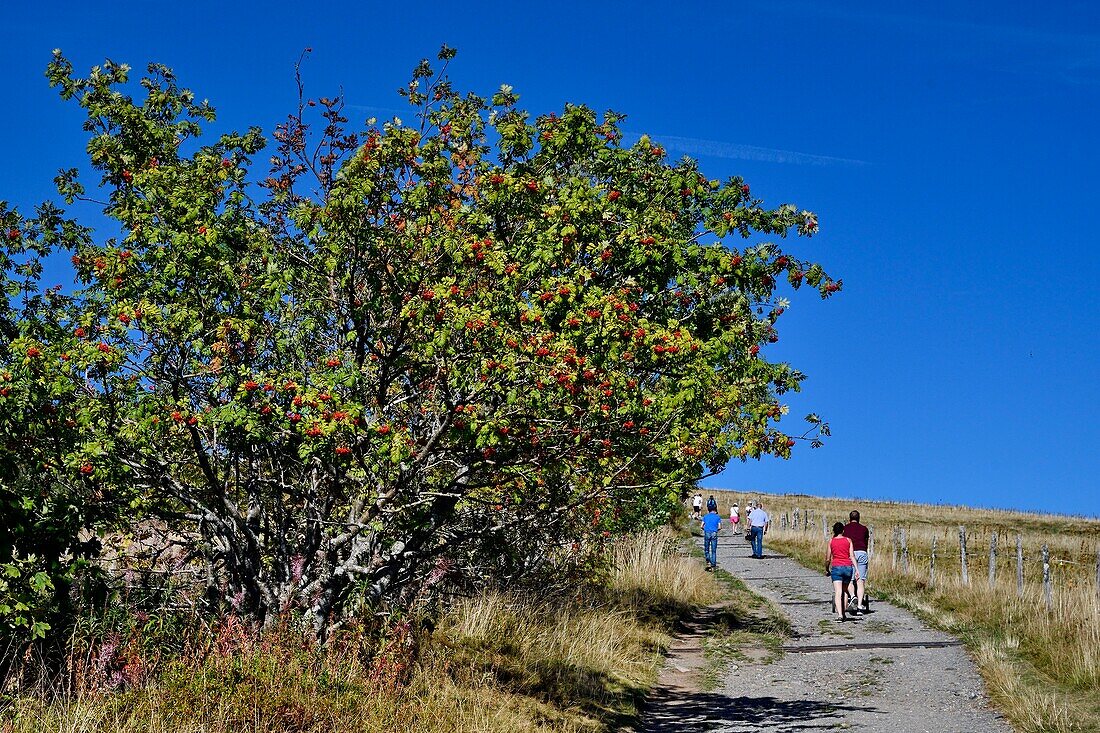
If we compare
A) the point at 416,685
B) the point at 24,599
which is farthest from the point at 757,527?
the point at 24,599

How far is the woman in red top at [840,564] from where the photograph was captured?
61.7 ft

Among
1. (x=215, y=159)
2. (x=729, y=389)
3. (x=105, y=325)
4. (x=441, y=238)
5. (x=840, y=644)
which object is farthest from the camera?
(x=840, y=644)

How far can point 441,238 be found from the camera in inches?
330

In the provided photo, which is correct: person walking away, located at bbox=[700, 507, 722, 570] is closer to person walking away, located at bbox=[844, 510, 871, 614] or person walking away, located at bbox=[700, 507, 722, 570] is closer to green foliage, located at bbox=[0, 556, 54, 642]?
person walking away, located at bbox=[844, 510, 871, 614]

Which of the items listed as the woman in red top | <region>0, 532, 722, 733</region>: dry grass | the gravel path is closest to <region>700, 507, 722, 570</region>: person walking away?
the gravel path

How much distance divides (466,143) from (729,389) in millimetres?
3647

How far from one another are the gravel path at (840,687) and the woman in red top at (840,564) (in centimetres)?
49

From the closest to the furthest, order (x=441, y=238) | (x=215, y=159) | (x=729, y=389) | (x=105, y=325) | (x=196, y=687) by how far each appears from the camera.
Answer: (x=196, y=687) → (x=105, y=325) → (x=441, y=238) → (x=215, y=159) → (x=729, y=389)

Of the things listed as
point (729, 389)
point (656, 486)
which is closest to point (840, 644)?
point (729, 389)

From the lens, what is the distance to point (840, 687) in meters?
13.4

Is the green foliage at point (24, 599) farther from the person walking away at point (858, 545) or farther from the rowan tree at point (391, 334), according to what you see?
the person walking away at point (858, 545)

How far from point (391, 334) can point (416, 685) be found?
310 centimetres

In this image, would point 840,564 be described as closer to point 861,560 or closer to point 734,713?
point 861,560

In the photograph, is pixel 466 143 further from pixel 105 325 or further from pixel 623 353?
pixel 105 325
